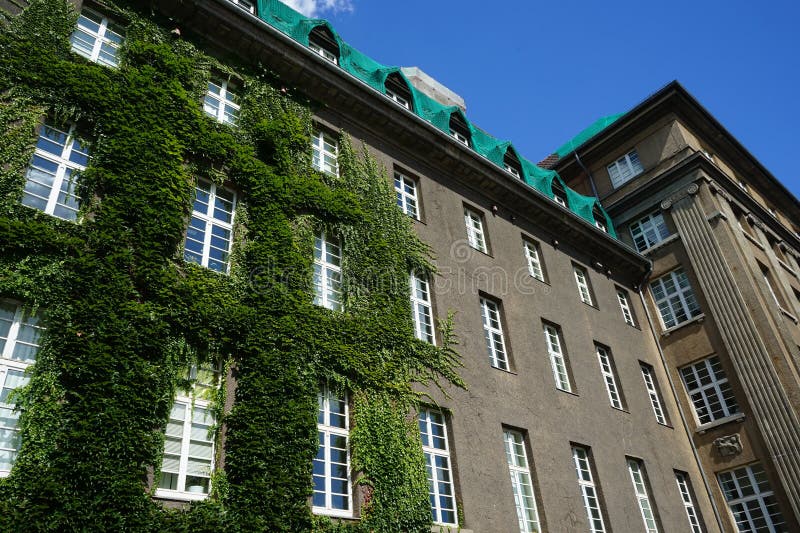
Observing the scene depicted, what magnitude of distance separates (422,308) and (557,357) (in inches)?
216

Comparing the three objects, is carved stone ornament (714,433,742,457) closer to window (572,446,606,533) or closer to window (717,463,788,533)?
window (717,463,788,533)

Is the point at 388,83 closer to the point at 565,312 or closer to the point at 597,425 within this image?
the point at 565,312

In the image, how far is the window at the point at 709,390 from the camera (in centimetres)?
2245

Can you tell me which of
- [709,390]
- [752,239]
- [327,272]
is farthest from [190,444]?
[752,239]

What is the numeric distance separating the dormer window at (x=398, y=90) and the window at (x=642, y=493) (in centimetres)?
1318

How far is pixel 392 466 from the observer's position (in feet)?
41.2

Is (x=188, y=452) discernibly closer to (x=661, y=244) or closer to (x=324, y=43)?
(x=324, y=43)

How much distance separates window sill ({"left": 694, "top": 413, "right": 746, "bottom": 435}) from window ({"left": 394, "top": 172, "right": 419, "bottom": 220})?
13.0 meters

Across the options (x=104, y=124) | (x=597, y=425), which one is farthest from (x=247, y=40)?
(x=597, y=425)

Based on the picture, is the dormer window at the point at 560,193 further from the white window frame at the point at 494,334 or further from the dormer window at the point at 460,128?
the white window frame at the point at 494,334

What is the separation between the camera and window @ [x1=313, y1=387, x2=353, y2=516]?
1173 centimetres

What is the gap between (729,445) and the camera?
21.5 m

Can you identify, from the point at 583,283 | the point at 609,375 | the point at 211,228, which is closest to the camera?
the point at 211,228

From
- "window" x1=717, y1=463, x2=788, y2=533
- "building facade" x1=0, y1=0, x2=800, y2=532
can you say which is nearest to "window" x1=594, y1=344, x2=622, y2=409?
"building facade" x1=0, y1=0, x2=800, y2=532
